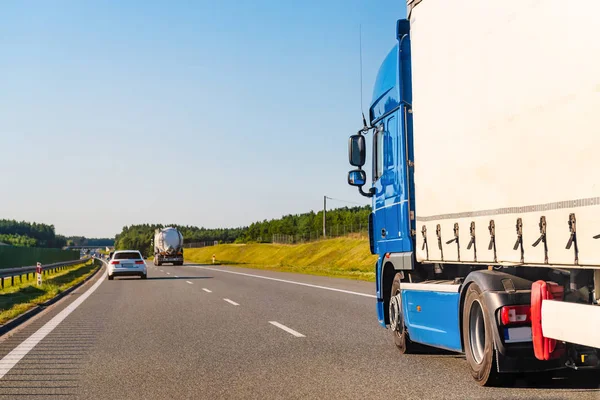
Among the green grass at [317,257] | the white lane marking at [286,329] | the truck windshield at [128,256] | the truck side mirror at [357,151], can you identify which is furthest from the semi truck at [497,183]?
the truck windshield at [128,256]

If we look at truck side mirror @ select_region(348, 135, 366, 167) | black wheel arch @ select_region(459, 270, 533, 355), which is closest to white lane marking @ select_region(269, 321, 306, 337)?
truck side mirror @ select_region(348, 135, 366, 167)

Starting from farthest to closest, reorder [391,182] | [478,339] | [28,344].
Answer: [28,344] → [391,182] → [478,339]

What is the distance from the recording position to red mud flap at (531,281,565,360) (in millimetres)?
5730

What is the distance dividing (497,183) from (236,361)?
3854 millimetres

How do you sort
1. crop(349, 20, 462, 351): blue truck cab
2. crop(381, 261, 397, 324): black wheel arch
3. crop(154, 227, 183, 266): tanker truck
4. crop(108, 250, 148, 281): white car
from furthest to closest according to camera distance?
crop(154, 227, 183, 266): tanker truck, crop(108, 250, 148, 281): white car, crop(381, 261, 397, 324): black wheel arch, crop(349, 20, 462, 351): blue truck cab

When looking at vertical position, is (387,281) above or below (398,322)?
above

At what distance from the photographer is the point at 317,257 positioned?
68.2 m

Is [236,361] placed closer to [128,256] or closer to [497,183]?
[497,183]

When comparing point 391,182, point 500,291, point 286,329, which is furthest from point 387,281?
point 500,291

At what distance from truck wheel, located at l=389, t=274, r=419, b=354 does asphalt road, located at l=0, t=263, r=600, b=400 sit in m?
0.17

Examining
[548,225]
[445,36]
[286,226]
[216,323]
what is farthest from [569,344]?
[286,226]

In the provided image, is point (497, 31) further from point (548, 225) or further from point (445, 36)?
point (548, 225)

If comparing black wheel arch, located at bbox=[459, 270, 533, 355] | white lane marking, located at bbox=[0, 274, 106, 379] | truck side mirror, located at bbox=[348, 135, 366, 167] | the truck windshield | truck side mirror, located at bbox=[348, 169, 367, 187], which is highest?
truck side mirror, located at bbox=[348, 135, 366, 167]

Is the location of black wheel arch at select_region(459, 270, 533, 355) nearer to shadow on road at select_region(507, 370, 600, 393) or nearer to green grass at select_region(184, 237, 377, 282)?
shadow on road at select_region(507, 370, 600, 393)
